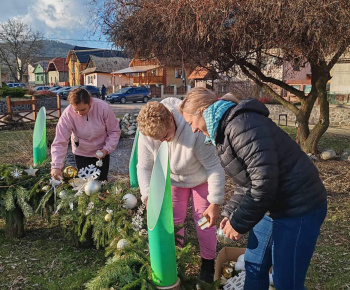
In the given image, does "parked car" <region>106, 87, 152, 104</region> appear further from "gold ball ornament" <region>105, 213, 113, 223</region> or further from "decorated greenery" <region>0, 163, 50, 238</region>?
"gold ball ornament" <region>105, 213, 113, 223</region>

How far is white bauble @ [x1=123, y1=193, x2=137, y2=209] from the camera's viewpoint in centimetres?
244

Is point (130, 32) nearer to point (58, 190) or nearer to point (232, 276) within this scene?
point (58, 190)

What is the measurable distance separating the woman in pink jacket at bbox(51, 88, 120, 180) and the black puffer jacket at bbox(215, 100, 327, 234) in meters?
1.84

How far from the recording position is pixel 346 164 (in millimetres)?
6387

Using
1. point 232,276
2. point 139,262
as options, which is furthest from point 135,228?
point 232,276

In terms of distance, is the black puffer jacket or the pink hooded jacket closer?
the black puffer jacket

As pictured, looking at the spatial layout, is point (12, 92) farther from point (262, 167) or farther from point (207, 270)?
point (262, 167)

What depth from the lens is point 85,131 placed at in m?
3.29

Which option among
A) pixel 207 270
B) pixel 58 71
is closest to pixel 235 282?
pixel 207 270

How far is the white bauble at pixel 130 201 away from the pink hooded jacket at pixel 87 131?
92 cm

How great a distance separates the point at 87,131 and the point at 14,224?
3.71ft

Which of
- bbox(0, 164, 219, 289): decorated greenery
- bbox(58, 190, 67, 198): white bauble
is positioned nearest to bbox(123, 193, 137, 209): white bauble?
bbox(0, 164, 219, 289): decorated greenery

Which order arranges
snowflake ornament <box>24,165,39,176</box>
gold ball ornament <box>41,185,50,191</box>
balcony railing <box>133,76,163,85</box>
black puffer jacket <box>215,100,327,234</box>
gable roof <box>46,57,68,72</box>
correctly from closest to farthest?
black puffer jacket <box>215,100,327,234</box>, gold ball ornament <box>41,185,50,191</box>, snowflake ornament <box>24,165,39,176</box>, balcony railing <box>133,76,163,85</box>, gable roof <box>46,57,68,72</box>

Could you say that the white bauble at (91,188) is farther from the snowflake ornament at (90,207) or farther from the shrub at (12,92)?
the shrub at (12,92)
